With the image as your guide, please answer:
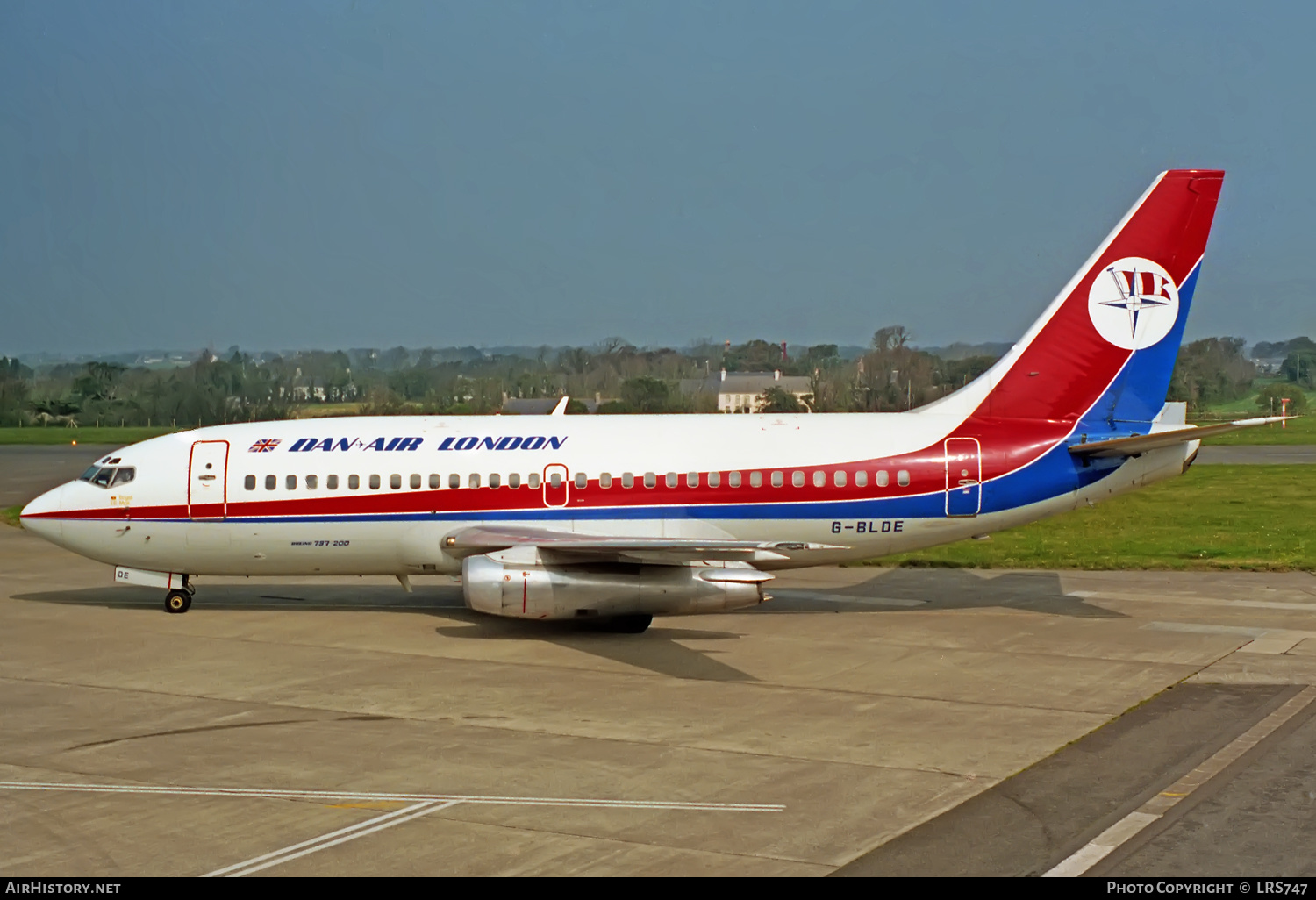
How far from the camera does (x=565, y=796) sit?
14.3 metres

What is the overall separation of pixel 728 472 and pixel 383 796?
457 inches

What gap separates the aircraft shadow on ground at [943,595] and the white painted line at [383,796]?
41.1 ft

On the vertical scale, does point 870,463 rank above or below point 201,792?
above

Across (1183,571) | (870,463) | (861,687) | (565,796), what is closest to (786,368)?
(1183,571)

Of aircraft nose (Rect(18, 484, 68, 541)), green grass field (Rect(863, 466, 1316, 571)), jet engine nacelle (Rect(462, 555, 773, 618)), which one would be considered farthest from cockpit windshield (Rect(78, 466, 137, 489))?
green grass field (Rect(863, 466, 1316, 571))

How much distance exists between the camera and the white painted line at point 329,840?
1204 centimetres

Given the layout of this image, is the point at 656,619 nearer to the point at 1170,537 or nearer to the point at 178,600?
the point at 178,600

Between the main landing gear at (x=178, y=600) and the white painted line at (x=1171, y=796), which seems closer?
the white painted line at (x=1171, y=796)

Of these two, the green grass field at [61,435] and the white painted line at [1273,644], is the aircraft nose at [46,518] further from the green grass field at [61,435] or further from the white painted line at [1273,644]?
the green grass field at [61,435]

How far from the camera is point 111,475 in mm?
25484

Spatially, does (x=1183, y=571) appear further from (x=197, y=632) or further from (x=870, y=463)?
(x=197, y=632)

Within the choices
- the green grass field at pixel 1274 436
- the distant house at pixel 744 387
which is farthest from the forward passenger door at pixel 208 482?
the green grass field at pixel 1274 436
